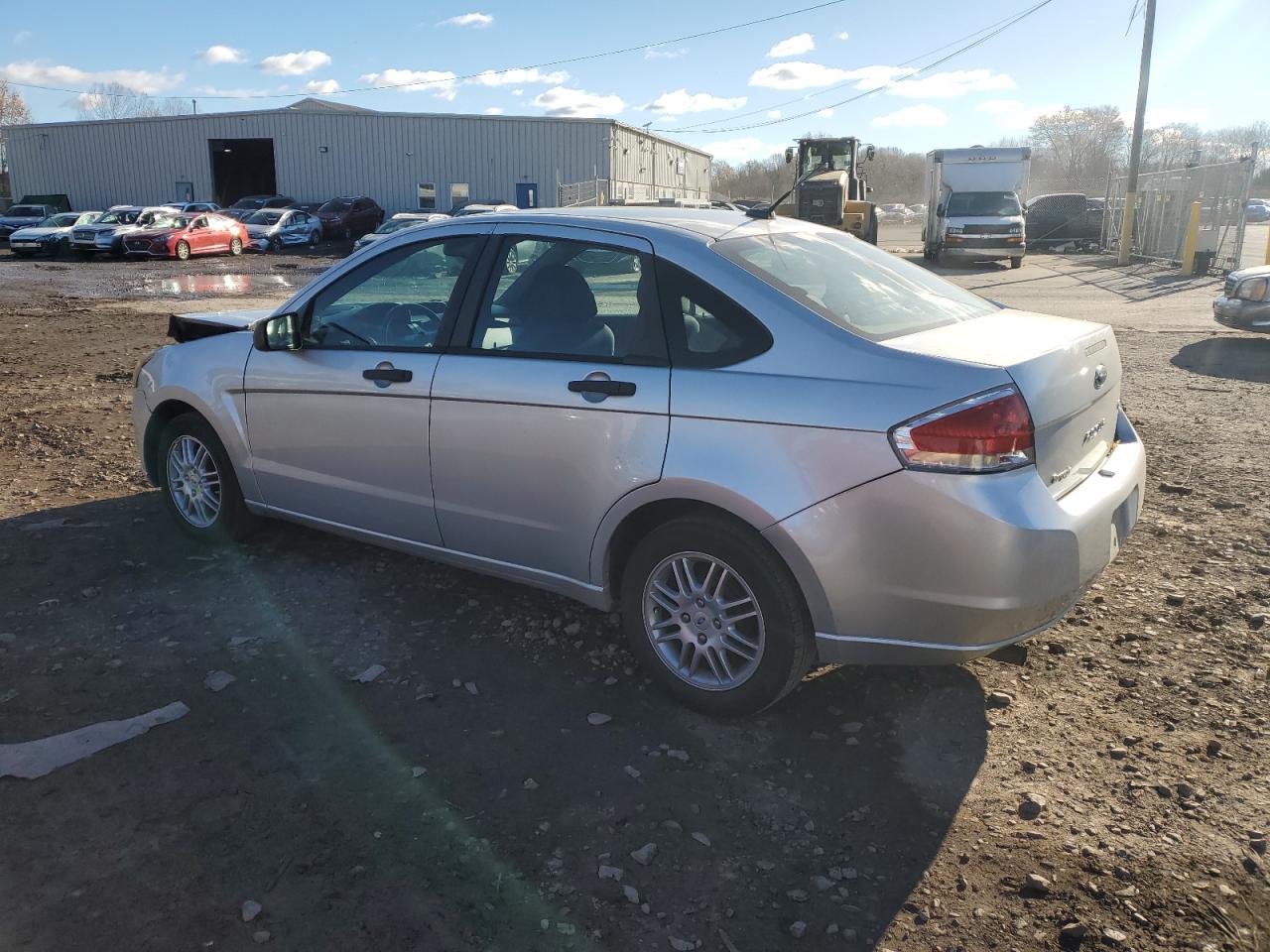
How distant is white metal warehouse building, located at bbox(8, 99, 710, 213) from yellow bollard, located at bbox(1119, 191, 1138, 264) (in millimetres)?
22581

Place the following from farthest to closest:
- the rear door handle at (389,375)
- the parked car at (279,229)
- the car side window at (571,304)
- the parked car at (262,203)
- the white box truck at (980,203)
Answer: the parked car at (262,203)
the parked car at (279,229)
the white box truck at (980,203)
the rear door handle at (389,375)
the car side window at (571,304)

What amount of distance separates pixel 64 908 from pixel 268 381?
103 inches

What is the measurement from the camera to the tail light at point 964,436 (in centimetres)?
294

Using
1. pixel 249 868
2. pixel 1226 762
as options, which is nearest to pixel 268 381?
pixel 249 868

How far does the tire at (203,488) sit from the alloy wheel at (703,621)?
8.42 ft

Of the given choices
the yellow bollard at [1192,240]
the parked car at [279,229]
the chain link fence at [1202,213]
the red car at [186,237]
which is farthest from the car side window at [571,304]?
the parked car at [279,229]

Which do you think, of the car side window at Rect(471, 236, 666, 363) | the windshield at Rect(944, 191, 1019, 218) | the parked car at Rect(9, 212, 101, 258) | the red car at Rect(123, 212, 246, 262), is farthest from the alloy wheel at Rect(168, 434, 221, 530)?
the parked car at Rect(9, 212, 101, 258)

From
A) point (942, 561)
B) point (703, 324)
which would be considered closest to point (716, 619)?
point (942, 561)

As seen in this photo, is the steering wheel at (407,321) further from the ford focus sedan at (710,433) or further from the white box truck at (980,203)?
the white box truck at (980,203)

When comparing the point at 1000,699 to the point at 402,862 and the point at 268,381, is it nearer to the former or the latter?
the point at 402,862

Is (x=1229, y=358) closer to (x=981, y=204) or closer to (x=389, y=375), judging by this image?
(x=389, y=375)

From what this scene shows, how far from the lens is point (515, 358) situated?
382 centimetres

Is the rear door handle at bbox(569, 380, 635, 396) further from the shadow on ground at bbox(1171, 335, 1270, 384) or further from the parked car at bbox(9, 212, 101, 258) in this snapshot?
the parked car at bbox(9, 212, 101, 258)

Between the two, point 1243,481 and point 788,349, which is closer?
point 788,349
